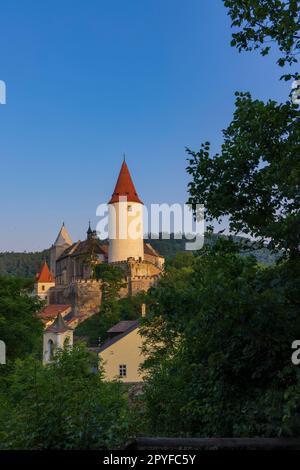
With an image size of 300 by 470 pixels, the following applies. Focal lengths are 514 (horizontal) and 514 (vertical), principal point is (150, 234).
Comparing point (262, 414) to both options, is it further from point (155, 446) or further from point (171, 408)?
point (171, 408)

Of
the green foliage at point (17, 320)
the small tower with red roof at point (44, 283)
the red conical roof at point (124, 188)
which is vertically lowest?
the green foliage at point (17, 320)

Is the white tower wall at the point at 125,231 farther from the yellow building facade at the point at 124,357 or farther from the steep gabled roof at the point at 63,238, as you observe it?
the yellow building facade at the point at 124,357

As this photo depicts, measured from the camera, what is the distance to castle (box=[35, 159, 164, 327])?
70.3m

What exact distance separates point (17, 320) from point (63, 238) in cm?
8500

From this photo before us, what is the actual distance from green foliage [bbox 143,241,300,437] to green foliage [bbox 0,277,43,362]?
15794mm

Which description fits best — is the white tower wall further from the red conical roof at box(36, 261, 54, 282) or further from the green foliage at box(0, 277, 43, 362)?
the green foliage at box(0, 277, 43, 362)

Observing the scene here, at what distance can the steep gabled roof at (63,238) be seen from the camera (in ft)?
351

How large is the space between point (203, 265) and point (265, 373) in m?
1.91

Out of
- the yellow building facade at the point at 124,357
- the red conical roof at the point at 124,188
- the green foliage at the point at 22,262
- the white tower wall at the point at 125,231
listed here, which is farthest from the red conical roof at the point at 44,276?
the green foliage at the point at 22,262

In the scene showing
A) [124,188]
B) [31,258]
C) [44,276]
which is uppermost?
[124,188]

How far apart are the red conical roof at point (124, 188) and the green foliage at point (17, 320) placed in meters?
58.8

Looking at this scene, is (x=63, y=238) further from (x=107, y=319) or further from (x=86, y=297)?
(x=107, y=319)

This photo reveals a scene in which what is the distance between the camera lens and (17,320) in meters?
23.2

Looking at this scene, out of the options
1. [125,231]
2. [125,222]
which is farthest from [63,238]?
[125,231]
